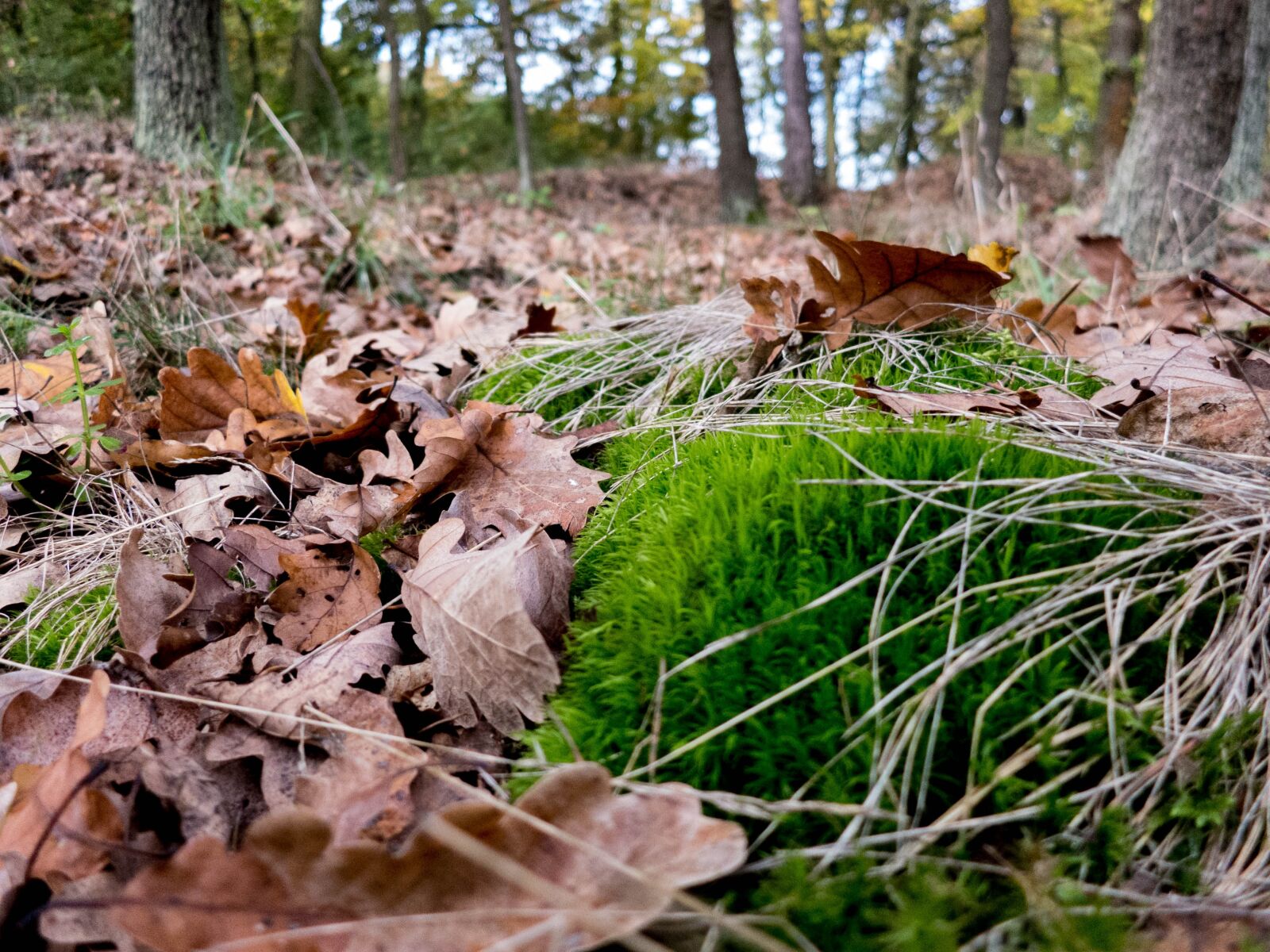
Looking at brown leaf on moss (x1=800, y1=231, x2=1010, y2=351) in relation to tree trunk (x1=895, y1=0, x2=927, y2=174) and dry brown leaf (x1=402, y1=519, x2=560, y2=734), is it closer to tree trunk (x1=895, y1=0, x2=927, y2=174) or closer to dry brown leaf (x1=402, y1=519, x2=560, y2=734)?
dry brown leaf (x1=402, y1=519, x2=560, y2=734)

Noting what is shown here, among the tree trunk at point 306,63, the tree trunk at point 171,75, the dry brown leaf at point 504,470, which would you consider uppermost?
the tree trunk at point 306,63

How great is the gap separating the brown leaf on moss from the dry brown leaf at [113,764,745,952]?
4.42ft

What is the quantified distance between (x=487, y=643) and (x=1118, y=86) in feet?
57.1

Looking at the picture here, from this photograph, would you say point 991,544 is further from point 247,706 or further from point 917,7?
point 917,7

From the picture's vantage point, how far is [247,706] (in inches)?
51.7

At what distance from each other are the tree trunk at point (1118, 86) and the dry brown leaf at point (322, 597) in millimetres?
15921

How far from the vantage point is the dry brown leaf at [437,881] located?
0.85 m

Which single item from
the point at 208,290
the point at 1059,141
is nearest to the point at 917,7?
the point at 1059,141

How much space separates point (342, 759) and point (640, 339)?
1764mm

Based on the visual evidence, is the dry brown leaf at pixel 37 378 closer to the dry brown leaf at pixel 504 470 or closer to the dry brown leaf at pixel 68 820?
the dry brown leaf at pixel 504 470

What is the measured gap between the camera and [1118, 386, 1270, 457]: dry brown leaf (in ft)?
4.63

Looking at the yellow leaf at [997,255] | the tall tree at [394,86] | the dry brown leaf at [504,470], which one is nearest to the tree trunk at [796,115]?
the tall tree at [394,86]

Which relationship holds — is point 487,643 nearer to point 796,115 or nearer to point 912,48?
point 796,115

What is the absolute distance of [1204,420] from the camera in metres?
1.45
